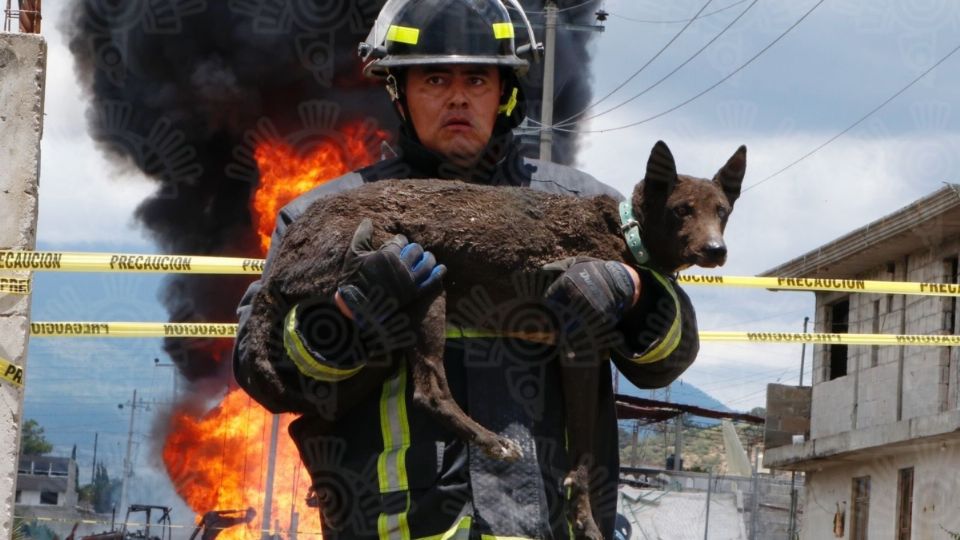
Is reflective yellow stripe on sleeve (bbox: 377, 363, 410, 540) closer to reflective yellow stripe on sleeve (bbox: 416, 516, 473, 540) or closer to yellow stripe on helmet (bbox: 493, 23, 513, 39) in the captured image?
reflective yellow stripe on sleeve (bbox: 416, 516, 473, 540)

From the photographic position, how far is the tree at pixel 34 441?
46.5m

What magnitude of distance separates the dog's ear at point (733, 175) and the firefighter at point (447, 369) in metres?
0.31

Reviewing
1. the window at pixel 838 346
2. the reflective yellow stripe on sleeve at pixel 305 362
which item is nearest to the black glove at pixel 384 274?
the reflective yellow stripe on sleeve at pixel 305 362

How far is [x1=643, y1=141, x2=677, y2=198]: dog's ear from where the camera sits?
3.94 meters

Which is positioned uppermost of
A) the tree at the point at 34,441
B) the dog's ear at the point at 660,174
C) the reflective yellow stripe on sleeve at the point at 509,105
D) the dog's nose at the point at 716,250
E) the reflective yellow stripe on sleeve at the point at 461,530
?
the reflective yellow stripe on sleeve at the point at 509,105

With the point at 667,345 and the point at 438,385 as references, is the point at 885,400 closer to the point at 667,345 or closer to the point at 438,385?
the point at 667,345

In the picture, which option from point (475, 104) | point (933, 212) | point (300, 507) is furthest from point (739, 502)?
point (475, 104)

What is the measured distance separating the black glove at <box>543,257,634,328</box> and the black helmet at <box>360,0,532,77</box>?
2.23ft

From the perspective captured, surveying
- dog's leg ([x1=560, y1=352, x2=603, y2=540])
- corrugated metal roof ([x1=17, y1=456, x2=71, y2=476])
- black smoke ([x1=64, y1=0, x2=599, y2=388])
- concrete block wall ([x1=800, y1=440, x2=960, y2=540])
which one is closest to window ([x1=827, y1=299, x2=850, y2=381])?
concrete block wall ([x1=800, y1=440, x2=960, y2=540])

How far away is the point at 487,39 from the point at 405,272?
2.66ft

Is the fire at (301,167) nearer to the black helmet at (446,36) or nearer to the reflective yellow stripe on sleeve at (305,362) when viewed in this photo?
the black helmet at (446,36)

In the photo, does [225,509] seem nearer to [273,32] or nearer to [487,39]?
[273,32]

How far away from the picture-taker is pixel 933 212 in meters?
26.0

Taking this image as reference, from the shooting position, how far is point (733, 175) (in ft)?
13.1
